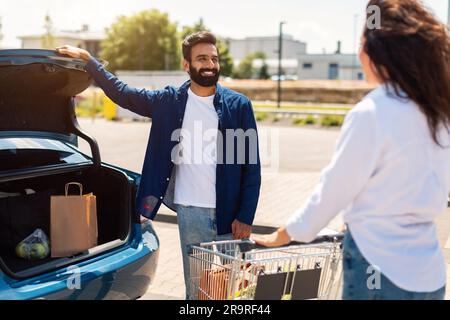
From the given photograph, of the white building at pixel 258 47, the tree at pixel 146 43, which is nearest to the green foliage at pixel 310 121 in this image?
the tree at pixel 146 43

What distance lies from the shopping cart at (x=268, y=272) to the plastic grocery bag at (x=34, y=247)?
55.0 inches

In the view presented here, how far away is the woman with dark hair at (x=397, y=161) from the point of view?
199 cm

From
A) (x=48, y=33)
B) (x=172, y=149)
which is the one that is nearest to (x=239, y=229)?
(x=172, y=149)

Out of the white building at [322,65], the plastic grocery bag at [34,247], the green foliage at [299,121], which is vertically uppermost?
the white building at [322,65]

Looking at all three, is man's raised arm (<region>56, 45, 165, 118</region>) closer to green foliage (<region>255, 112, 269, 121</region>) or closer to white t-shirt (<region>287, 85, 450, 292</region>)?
white t-shirt (<region>287, 85, 450, 292</region>)

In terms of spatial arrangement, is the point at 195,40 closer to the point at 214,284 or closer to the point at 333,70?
the point at 214,284

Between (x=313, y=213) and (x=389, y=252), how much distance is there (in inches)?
11.5

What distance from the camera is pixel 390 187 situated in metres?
2.02

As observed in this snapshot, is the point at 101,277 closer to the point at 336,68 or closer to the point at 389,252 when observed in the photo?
the point at 389,252

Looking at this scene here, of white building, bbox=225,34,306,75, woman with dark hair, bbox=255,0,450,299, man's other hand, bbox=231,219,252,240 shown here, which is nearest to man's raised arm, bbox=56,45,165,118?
man's other hand, bbox=231,219,252,240

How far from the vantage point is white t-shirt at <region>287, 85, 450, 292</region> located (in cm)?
198

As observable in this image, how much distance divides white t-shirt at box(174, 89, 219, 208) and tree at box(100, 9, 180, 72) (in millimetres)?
67993

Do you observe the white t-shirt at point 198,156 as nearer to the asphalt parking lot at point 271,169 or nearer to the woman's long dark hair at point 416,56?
the woman's long dark hair at point 416,56

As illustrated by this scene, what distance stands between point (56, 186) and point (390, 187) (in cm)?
274
